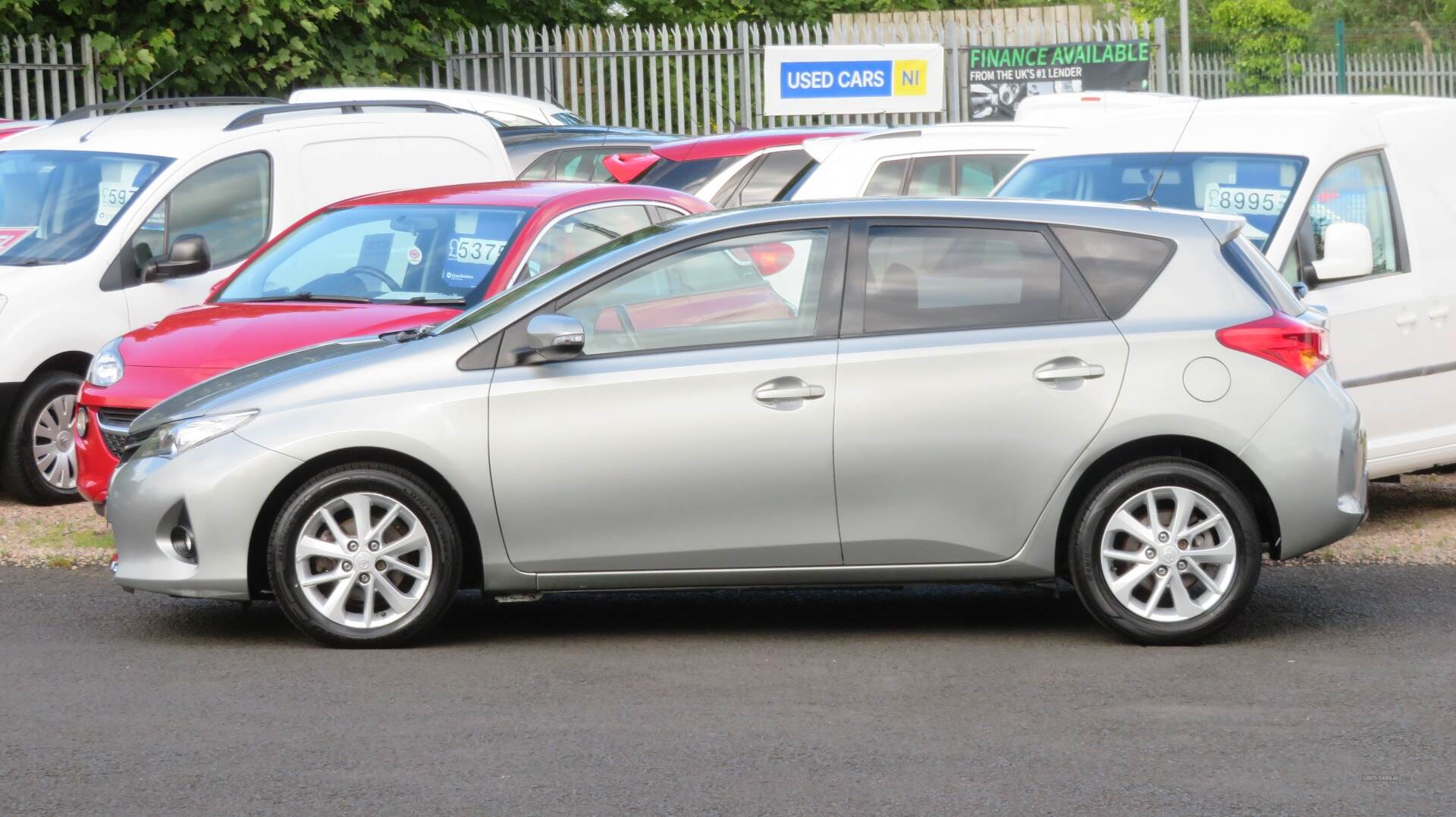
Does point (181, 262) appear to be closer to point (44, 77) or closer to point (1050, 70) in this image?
point (44, 77)

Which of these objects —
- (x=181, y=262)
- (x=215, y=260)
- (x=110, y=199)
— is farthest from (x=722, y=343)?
(x=110, y=199)

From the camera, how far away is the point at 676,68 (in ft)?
78.1

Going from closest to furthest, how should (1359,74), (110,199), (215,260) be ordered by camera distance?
1. (110,199)
2. (215,260)
3. (1359,74)

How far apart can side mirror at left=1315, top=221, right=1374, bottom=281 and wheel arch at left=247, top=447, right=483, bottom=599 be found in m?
4.24

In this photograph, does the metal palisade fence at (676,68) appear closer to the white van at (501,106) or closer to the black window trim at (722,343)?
the white van at (501,106)

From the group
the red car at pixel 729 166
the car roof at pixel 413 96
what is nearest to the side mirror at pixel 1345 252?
the red car at pixel 729 166

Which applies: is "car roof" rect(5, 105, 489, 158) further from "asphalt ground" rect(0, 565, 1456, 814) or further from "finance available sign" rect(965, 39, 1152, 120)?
"finance available sign" rect(965, 39, 1152, 120)

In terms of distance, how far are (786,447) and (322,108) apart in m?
5.60

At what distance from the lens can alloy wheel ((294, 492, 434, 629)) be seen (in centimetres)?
639

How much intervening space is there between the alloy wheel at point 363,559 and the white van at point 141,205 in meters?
3.76

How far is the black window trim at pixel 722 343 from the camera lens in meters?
6.49

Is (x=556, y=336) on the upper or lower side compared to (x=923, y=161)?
lower

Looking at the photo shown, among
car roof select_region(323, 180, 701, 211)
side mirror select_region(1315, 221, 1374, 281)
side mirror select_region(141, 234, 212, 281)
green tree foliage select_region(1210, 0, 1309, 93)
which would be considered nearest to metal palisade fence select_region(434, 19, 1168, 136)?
green tree foliage select_region(1210, 0, 1309, 93)

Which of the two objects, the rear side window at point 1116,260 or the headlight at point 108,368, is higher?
the rear side window at point 1116,260
